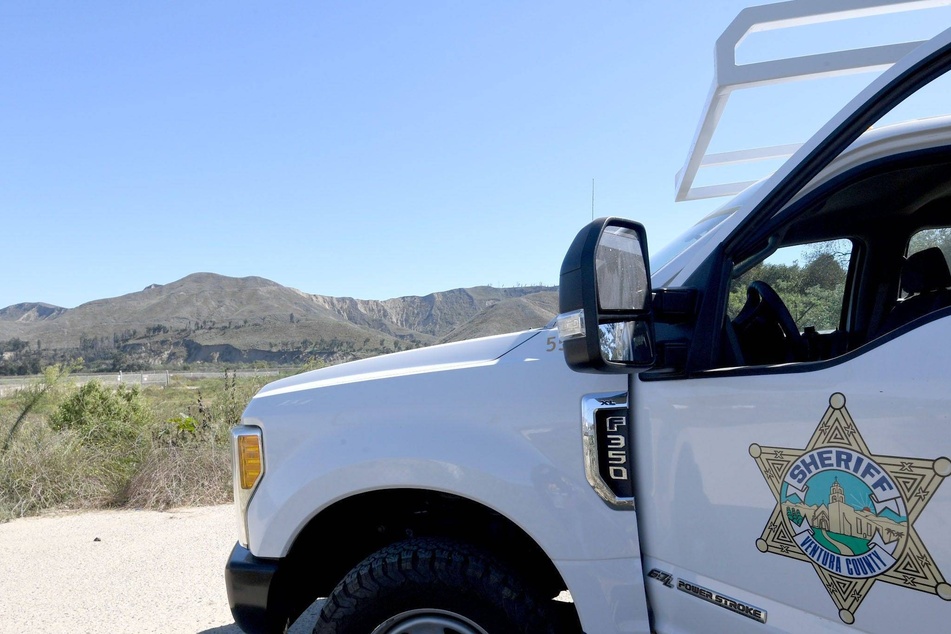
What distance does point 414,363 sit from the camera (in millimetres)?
2451

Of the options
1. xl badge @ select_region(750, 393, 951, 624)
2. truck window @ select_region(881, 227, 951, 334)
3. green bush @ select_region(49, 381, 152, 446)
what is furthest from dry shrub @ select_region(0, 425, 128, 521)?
truck window @ select_region(881, 227, 951, 334)

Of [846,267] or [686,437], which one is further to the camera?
[846,267]

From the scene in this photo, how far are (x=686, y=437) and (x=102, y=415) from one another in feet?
32.0

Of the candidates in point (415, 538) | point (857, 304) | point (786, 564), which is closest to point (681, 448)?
point (786, 564)

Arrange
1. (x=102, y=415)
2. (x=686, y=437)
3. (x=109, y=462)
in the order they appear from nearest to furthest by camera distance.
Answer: (x=686, y=437), (x=109, y=462), (x=102, y=415)

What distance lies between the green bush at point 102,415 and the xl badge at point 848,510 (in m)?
8.10

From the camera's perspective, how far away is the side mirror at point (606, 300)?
1.62 m

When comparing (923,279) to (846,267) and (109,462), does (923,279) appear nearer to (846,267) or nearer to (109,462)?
(846,267)

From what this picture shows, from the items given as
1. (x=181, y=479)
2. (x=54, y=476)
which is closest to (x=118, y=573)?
(x=181, y=479)

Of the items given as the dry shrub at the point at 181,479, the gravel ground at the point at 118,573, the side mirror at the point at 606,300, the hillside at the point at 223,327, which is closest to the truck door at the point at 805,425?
the side mirror at the point at 606,300

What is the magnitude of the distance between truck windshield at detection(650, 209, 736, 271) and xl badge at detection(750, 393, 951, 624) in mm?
896

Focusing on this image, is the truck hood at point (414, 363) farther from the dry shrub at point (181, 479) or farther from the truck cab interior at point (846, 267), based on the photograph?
the dry shrub at point (181, 479)

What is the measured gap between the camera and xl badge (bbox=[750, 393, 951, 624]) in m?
1.42

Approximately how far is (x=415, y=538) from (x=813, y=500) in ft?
4.18
